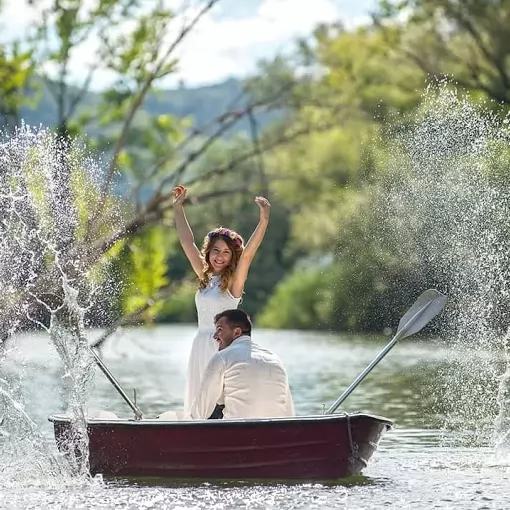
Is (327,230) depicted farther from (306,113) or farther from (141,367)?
(141,367)

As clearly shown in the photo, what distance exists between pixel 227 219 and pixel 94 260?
2449 centimetres

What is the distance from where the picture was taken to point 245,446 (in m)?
9.98

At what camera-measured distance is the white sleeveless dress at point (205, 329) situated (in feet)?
35.5

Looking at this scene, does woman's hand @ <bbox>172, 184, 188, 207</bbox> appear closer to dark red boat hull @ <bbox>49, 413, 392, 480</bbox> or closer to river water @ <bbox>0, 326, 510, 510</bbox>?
dark red boat hull @ <bbox>49, 413, 392, 480</bbox>

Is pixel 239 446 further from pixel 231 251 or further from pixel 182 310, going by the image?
pixel 182 310

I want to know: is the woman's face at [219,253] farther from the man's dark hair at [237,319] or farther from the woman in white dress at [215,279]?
the man's dark hair at [237,319]

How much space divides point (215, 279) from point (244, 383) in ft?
3.59

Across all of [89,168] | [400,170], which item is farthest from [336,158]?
[89,168]

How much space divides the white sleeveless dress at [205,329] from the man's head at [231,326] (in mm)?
473

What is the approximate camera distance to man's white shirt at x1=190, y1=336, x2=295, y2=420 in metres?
10.1

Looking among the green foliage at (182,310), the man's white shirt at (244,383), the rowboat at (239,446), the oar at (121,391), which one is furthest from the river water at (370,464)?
the green foliage at (182,310)

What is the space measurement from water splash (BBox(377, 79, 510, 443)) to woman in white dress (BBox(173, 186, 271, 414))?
40.2 ft

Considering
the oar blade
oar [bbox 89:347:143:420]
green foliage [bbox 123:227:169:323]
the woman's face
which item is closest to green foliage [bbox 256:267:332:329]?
green foliage [bbox 123:227:169:323]

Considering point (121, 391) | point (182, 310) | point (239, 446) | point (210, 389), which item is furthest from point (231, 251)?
point (182, 310)
